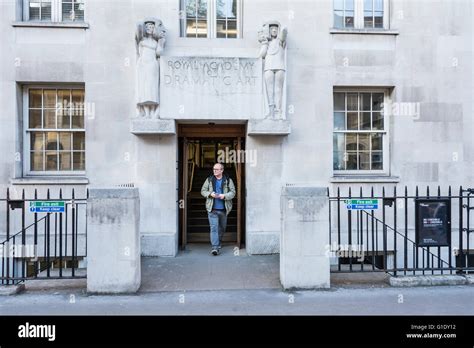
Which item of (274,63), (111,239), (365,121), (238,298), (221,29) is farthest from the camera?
(365,121)

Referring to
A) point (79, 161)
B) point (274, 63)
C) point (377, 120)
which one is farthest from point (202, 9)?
point (377, 120)

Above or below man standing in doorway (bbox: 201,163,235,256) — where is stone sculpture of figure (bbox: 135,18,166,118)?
above

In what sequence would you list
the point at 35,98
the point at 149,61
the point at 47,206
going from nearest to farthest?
the point at 47,206 → the point at 149,61 → the point at 35,98

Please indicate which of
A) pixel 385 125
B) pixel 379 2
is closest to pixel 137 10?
pixel 379 2

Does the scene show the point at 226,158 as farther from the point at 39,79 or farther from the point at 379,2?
the point at 379,2

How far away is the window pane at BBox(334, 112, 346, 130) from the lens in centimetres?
970

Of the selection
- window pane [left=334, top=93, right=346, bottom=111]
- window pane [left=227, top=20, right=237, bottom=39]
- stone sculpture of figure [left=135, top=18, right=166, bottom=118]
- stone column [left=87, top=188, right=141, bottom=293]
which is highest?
window pane [left=227, top=20, right=237, bottom=39]

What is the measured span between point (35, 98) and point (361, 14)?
8.84 metres

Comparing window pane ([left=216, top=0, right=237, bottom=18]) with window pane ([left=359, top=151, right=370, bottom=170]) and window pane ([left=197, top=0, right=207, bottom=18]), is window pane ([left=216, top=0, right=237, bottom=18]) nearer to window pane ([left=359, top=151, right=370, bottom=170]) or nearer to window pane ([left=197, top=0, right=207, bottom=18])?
window pane ([left=197, top=0, right=207, bottom=18])

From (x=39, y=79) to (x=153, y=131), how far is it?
317 cm

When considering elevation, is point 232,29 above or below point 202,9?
below

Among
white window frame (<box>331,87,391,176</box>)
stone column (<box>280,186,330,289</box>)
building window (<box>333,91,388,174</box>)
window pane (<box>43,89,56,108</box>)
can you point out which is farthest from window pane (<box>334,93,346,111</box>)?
window pane (<box>43,89,56,108</box>)

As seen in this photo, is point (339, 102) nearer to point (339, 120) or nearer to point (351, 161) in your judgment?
point (339, 120)

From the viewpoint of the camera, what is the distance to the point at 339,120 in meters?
9.71
